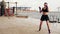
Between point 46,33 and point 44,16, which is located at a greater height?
point 44,16

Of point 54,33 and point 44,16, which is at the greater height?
point 44,16

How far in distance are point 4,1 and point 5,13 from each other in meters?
3.72

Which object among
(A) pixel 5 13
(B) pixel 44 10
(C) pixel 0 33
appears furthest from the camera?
(A) pixel 5 13

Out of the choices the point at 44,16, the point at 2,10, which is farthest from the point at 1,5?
the point at 44,16

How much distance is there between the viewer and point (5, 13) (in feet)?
88.0

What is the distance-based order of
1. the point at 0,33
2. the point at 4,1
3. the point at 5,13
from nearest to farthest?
A: the point at 0,33 → the point at 5,13 → the point at 4,1

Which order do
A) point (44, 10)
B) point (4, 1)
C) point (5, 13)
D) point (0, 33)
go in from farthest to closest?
point (4, 1), point (5, 13), point (44, 10), point (0, 33)

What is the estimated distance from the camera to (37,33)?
34.6ft

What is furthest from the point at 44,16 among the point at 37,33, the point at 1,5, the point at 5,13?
the point at 1,5

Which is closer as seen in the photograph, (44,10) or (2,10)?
(44,10)

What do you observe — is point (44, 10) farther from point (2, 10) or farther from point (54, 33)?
point (2, 10)

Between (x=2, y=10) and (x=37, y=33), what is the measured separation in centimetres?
1728

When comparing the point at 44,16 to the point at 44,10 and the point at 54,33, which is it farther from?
the point at 54,33

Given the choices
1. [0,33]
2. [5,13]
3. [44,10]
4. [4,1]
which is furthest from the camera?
[4,1]
